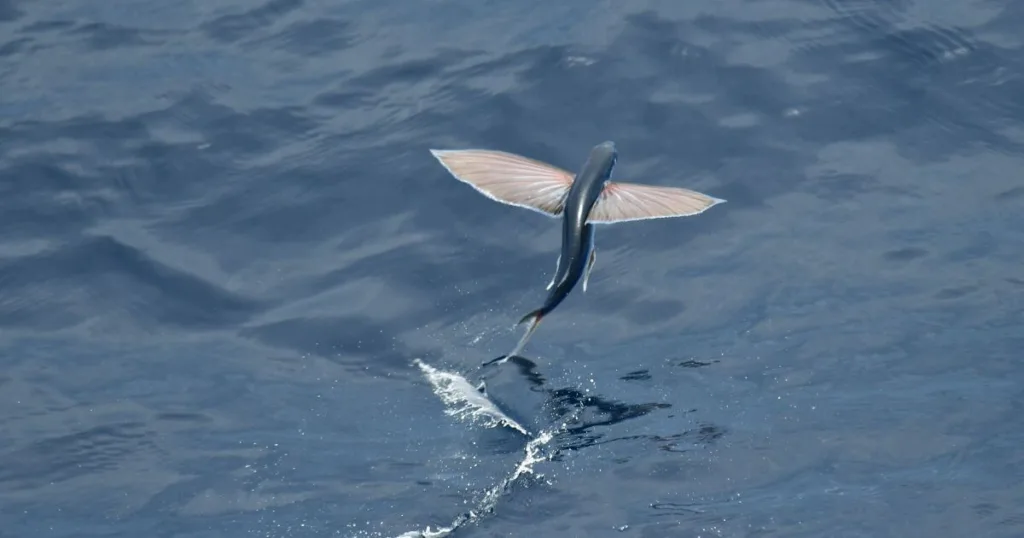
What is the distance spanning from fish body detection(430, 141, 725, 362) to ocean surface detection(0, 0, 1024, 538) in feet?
4.93

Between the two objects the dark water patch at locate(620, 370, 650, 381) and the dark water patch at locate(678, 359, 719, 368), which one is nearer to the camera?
the dark water patch at locate(620, 370, 650, 381)

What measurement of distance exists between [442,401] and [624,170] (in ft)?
12.3

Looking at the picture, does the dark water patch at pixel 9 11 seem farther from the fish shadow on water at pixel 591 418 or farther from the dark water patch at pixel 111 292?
the fish shadow on water at pixel 591 418

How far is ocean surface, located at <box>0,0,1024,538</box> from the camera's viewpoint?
32.3 ft

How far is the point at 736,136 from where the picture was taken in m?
13.5

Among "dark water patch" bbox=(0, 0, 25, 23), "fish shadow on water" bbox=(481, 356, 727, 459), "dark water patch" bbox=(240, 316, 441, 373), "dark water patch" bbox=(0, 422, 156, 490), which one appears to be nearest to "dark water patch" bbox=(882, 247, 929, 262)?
"fish shadow on water" bbox=(481, 356, 727, 459)

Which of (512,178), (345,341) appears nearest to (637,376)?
(512,178)

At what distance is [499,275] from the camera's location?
12109 mm

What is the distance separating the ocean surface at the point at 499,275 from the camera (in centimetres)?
984

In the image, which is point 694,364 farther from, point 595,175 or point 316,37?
point 316,37

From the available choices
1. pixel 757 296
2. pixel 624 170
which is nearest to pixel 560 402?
pixel 757 296

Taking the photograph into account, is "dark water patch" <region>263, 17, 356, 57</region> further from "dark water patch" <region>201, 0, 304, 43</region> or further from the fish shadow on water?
the fish shadow on water

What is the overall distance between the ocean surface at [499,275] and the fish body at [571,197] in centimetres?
150

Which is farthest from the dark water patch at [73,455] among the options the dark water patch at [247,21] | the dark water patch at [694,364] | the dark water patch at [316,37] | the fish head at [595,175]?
the dark water patch at [247,21]
